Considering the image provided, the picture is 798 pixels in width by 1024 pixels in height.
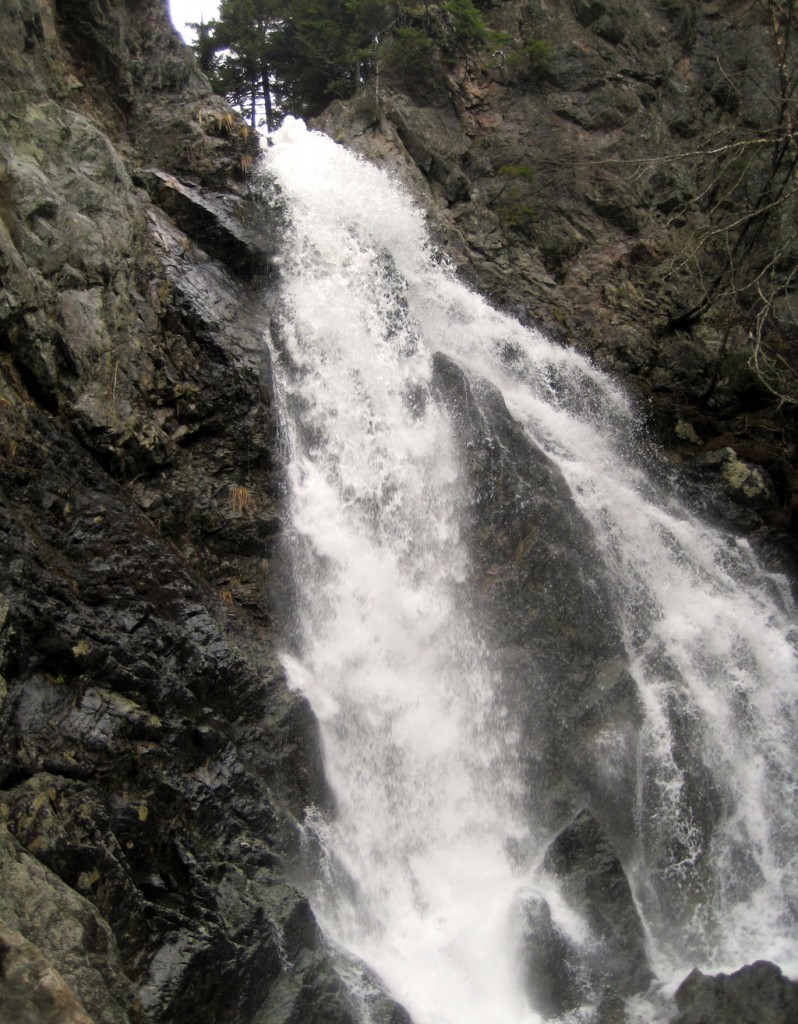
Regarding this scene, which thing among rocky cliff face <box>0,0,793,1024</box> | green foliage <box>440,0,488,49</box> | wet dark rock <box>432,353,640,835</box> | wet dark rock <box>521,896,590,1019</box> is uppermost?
green foliage <box>440,0,488,49</box>

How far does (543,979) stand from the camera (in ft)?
24.3

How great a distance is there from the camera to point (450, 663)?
31.3ft


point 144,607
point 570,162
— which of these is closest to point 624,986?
point 144,607

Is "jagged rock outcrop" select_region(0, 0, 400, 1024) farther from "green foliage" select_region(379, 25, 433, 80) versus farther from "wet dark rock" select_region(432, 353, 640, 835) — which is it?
"green foliage" select_region(379, 25, 433, 80)

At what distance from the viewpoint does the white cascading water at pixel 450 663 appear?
25.7 ft

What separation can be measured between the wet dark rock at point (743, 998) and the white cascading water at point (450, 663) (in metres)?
0.56

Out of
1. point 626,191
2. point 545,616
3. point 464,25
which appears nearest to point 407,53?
point 464,25

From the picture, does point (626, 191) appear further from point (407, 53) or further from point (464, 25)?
point (407, 53)

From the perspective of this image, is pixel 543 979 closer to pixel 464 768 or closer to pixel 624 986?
pixel 624 986

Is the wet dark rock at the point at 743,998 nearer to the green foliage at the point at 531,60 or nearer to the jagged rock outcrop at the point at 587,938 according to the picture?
the jagged rock outcrop at the point at 587,938

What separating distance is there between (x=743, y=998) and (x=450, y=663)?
4249mm

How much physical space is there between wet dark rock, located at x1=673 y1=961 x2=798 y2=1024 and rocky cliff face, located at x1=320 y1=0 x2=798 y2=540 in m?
7.56

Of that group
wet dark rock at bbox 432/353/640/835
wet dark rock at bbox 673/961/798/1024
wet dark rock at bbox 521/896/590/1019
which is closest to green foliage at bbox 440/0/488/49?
wet dark rock at bbox 432/353/640/835

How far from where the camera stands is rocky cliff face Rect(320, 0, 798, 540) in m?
14.4
